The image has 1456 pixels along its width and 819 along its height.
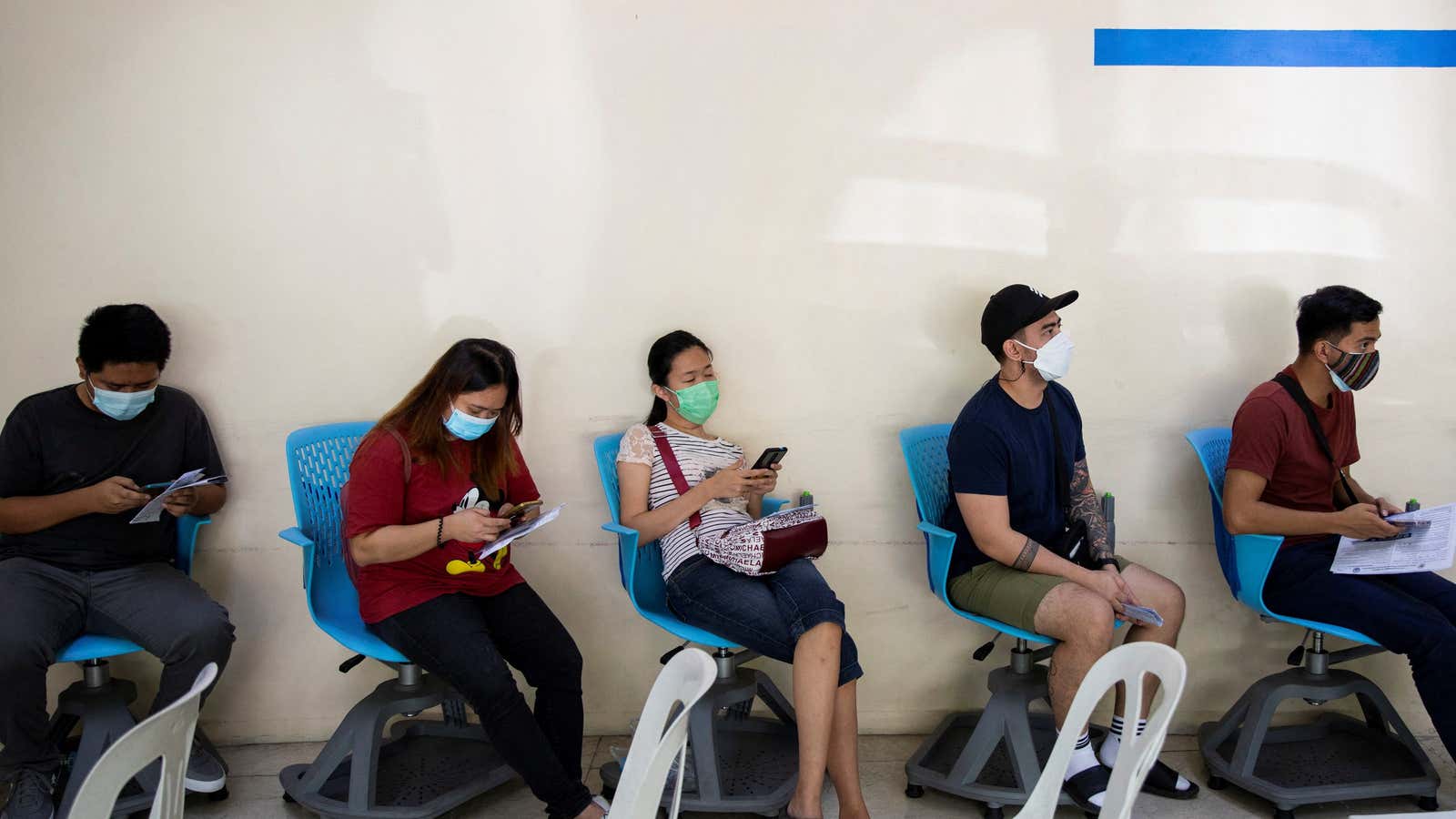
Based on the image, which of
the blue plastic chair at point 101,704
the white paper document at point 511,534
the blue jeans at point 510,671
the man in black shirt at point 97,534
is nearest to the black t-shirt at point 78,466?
the man in black shirt at point 97,534

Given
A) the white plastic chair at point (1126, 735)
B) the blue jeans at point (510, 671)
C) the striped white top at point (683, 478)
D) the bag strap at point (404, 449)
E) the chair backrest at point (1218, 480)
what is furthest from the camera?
the chair backrest at point (1218, 480)

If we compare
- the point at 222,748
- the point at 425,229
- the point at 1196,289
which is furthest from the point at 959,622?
the point at 222,748

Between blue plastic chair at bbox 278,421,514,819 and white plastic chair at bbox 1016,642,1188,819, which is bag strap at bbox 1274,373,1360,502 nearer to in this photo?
white plastic chair at bbox 1016,642,1188,819

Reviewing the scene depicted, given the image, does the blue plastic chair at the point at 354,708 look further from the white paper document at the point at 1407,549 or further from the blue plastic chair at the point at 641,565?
the white paper document at the point at 1407,549

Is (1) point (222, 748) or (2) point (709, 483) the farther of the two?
(1) point (222, 748)

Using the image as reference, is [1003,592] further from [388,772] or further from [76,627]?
[76,627]

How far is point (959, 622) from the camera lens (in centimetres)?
367

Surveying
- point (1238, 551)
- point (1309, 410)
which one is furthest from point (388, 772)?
point (1309, 410)

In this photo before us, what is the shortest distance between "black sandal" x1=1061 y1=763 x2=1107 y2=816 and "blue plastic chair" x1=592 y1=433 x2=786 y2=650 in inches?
39.3

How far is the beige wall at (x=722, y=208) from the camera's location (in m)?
3.46

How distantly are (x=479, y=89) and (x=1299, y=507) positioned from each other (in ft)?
9.24

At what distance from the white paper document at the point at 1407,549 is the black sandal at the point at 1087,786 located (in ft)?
2.93

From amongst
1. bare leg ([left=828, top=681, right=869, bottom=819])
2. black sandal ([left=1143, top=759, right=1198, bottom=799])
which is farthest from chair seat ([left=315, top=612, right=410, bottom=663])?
black sandal ([left=1143, top=759, right=1198, bottom=799])

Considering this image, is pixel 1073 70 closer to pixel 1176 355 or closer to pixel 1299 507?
pixel 1176 355
